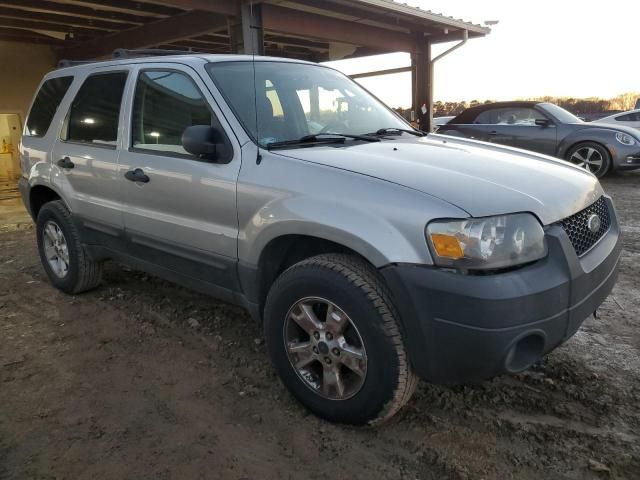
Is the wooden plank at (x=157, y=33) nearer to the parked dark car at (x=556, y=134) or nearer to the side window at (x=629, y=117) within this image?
the parked dark car at (x=556, y=134)

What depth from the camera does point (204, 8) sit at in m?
7.88

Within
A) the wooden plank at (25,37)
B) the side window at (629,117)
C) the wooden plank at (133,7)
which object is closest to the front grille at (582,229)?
the wooden plank at (133,7)

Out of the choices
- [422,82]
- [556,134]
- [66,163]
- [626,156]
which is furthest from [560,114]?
[66,163]

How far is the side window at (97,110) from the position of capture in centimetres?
367

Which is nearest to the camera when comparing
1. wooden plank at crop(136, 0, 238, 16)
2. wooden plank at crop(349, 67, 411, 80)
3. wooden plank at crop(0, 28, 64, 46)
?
wooden plank at crop(136, 0, 238, 16)

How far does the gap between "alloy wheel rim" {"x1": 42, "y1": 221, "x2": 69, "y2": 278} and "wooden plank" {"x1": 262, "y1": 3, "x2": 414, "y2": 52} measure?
5.66 meters

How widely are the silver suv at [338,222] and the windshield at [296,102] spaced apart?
1 centimetres

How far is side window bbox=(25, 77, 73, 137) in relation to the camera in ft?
14.1

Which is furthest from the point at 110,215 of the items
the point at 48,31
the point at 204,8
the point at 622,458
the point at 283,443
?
the point at 48,31

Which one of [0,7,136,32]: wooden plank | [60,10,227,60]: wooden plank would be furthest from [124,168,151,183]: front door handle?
[0,7,136,32]: wooden plank

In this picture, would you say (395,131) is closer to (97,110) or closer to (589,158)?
(97,110)

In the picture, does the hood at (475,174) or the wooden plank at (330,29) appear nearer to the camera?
the hood at (475,174)

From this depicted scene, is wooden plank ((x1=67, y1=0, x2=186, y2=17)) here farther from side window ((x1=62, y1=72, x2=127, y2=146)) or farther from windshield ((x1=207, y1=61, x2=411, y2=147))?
windshield ((x1=207, y1=61, x2=411, y2=147))

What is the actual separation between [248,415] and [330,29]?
9.12 meters
